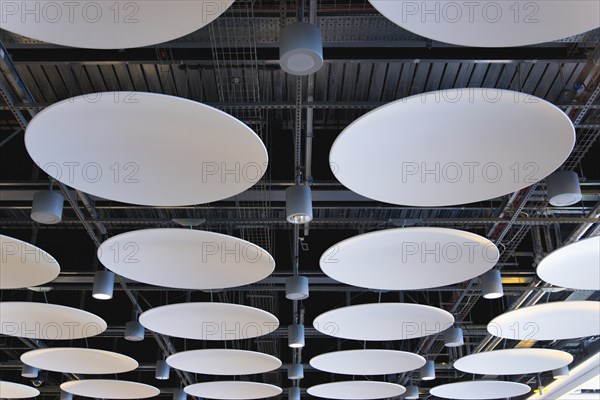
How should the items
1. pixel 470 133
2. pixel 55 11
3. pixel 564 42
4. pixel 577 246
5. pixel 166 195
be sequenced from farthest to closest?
pixel 564 42 < pixel 577 246 < pixel 166 195 < pixel 470 133 < pixel 55 11

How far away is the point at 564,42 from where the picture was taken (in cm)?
1114

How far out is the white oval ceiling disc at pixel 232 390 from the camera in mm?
21078

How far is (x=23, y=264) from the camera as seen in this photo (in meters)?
11.6

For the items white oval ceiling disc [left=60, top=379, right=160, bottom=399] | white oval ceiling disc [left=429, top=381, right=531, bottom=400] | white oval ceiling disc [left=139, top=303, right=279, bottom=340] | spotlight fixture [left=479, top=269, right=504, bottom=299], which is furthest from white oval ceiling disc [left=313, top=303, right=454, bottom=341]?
white oval ceiling disc [left=60, top=379, right=160, bottom=399]

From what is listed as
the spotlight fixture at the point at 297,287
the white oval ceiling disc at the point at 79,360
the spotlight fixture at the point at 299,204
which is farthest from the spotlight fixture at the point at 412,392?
the spotlight fixture at the point at 299,204

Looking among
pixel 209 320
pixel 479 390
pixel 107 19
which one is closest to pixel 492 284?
pixel 209 320

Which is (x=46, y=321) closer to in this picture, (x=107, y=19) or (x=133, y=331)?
(x=133, y=331)

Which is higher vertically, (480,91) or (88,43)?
(88,43)

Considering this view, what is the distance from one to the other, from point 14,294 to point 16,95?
39.2 feet

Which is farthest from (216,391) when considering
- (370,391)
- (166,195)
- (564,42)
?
(564,42)

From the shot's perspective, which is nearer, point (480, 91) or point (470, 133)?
point (480, 91)

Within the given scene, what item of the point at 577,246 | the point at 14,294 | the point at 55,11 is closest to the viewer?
the point at 55,11

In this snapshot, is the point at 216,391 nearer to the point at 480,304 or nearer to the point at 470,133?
the point at 480,304

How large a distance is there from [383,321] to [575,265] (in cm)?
473
